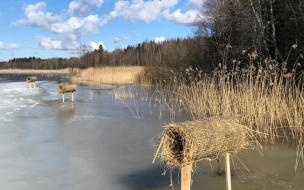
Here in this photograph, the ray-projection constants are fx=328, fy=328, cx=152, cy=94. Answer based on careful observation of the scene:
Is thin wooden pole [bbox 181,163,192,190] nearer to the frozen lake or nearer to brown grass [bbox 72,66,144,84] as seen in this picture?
the frozen lake

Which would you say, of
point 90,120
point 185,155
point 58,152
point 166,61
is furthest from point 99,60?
point 185,155

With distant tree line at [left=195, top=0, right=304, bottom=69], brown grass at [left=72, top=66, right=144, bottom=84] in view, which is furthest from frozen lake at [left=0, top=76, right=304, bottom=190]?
brown grass at [left=72, top=66, right=144, bottom=84]

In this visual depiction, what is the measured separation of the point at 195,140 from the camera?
289 cm

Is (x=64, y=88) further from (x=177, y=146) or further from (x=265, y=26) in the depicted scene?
(x=177, y=146)

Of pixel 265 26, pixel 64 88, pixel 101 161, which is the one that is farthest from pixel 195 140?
pixel 265 26

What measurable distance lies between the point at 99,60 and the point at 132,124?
36.6 meters

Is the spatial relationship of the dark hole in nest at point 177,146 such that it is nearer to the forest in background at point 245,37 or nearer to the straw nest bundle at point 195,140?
the straw nest bundle at point 195,140

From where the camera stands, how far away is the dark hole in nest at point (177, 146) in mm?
2975

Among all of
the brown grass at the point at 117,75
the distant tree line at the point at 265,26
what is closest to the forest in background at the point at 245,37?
the distant tree line at the point at 265,26

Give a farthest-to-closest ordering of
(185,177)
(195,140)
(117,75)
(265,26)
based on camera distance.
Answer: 1. (117,75)
2. (265,26)
3. (185,177)
4. (195,140)

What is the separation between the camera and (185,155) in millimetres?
2916

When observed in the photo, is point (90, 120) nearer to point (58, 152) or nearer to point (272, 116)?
point (58, 152)

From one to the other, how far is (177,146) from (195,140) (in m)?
0.24

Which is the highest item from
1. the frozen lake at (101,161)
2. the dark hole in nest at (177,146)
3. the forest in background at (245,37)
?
the forest in background at (245,37)
